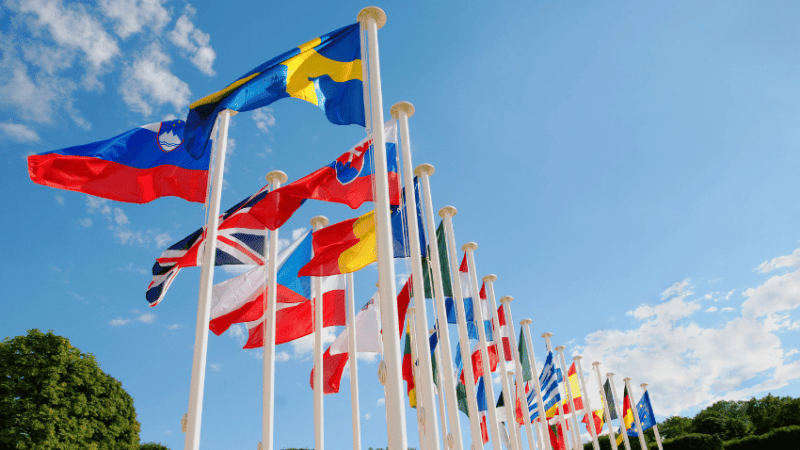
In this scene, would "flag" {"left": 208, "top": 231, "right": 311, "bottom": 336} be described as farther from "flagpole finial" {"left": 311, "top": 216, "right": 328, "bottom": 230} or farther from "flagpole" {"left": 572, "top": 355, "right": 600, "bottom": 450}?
"flagpole" {"left": 572, "top": 355, "right": 600, "bottom": 450}

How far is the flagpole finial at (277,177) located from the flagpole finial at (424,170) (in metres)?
3.35

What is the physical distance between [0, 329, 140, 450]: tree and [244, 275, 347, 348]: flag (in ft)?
41.5

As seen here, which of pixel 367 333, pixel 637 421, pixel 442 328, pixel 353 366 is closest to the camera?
pixel 442 328

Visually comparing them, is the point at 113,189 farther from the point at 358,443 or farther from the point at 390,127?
the point at 358,443

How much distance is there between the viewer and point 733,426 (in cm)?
5156

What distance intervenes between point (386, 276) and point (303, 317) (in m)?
7.26

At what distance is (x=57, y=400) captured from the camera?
21.0 m

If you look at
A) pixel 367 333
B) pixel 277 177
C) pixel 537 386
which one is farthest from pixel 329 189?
pixel 537 386

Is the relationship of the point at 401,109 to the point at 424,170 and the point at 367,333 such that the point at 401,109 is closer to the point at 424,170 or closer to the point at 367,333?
the point at 424,170

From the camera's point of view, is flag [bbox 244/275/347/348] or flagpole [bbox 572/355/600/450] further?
flagpole [bbox 572/355/600/450]

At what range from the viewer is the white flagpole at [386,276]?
6.44 meters

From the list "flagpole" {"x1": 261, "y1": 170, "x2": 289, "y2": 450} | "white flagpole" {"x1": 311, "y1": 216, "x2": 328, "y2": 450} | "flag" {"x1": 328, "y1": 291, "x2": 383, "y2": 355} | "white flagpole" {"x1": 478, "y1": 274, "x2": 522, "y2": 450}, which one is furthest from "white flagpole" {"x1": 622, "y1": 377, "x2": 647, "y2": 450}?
"flagpole" {"x1": 261, "y1": 170, "x2": 289, "y2": 450}

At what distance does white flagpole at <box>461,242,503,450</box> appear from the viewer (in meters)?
13.5

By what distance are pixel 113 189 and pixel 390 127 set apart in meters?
5.92
